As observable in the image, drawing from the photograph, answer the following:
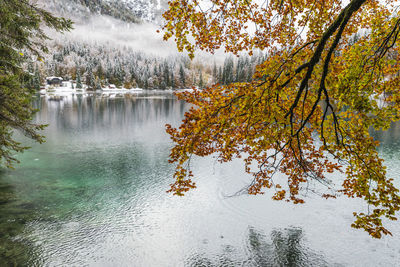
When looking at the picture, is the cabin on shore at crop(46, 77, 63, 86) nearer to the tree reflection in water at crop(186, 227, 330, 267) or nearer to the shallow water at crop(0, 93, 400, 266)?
the shallow water at crop(0, 93, 400, 266)

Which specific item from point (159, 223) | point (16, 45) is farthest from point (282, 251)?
point (16, 45)

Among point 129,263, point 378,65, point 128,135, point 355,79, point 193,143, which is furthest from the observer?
point 128,135

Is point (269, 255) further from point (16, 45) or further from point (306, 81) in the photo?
point (16, 45)

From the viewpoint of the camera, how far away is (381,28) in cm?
429

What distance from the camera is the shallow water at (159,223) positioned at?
1008cm

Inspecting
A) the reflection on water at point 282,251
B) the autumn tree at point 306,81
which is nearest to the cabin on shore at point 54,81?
the reflection on water at point 282,251

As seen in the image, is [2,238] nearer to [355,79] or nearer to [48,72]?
[355,79]

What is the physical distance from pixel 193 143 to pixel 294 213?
36.2ft

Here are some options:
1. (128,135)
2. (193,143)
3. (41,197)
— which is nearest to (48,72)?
(128,135)

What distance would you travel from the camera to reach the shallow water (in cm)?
1008

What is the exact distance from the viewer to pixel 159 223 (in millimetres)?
12438

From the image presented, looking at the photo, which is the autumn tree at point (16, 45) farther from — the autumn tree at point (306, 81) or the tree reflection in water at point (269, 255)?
the tree reflection in water at point (269, 255)

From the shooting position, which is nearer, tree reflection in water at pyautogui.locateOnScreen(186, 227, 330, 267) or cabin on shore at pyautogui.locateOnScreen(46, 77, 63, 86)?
tree reflection in water at pyautogui.locateOnScreen(186, 227, 330, 267)

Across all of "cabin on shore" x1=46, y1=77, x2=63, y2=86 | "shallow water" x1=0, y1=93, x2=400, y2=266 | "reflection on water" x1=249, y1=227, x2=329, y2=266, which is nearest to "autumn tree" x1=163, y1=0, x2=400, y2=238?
"reflection on water" x1=249, y1=227, x2=329, y2=266
